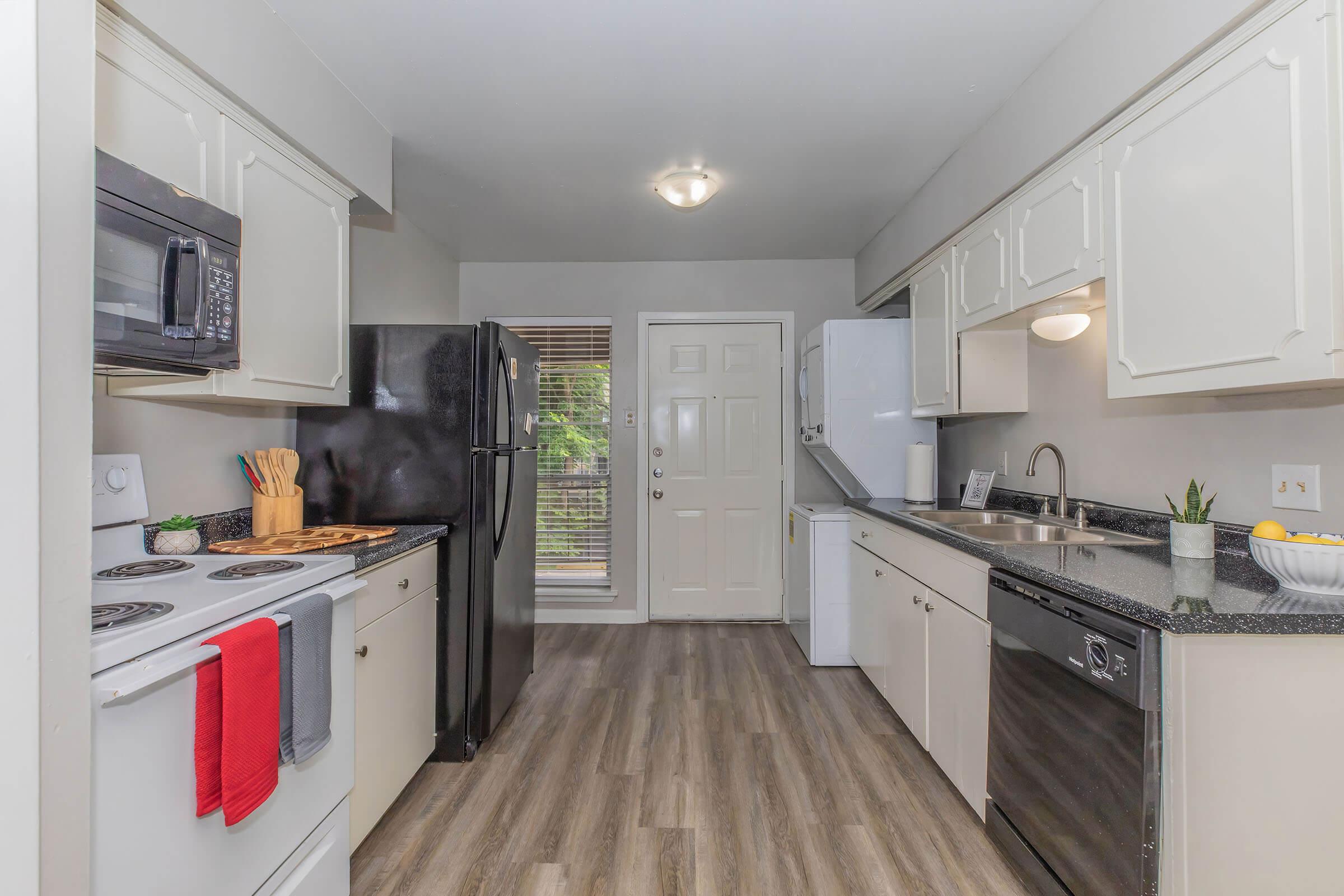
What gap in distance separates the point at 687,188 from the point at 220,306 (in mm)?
1880

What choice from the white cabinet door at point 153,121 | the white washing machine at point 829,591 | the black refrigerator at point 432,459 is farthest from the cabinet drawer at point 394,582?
the white washing machine at point 829,591

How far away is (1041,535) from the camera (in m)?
2.33

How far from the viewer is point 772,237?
3680 mm

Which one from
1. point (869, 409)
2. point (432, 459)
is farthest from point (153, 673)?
point (869, 409)

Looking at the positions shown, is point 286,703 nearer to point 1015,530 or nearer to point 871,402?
point 1015,530

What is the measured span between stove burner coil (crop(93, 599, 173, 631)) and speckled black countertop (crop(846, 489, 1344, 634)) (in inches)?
71.3

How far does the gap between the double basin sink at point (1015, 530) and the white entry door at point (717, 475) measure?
1.43 meters

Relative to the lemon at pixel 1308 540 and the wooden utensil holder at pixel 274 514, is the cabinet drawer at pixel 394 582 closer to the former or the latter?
the wooden utensil holder at pixel 274 514

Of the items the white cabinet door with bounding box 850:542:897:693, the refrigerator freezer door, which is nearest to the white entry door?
the white cabinet door with bounding box 850:542:897:693

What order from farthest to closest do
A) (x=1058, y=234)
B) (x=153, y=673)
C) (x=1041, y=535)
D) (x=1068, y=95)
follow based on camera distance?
(x=1041, y=535)
(x=1058, y=234)
(x=1068, y=95)
(x=153, y=673)

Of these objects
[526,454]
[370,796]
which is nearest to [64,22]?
[370,796]

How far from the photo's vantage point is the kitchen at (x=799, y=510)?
1092mm

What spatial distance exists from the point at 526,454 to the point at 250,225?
4.48ft

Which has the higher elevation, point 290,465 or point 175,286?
point 175,286
